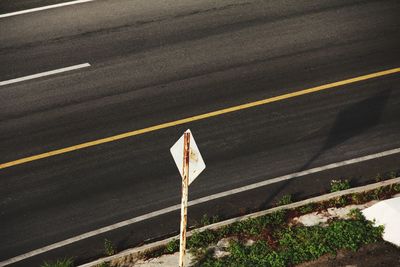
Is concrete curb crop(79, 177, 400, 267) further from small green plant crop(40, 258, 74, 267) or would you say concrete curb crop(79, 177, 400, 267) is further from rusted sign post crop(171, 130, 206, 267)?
rusted sign post crop(171, 130, 206, 267)

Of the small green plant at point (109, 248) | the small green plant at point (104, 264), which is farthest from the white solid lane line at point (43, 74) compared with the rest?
the small green plant at point (104, 264)

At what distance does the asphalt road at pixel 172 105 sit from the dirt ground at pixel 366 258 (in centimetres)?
174

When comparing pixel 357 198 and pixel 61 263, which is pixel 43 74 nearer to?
pixel 61 263

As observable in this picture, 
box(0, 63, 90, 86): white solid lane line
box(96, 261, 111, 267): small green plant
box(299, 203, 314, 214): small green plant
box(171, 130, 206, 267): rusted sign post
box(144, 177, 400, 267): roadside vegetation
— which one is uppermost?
box(0, 63, 90, 86): white solid lane line

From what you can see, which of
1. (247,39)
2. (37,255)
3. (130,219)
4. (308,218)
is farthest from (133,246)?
(247,39)

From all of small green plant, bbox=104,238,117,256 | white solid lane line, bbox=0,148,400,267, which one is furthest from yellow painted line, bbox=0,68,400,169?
small green plant, bbox=104,238,117,256

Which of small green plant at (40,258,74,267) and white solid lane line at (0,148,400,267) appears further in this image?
white solid lane line at (0,148,400,267)

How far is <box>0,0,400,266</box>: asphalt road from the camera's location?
11.0 metres

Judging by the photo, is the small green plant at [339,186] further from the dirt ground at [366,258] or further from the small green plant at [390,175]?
the dirt ground at [366,258]

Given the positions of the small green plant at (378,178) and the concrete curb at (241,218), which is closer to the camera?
the concrete curb at (241,218)

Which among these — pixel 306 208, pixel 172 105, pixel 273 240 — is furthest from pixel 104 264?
pixel 172 105

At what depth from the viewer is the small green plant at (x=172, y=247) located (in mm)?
10125

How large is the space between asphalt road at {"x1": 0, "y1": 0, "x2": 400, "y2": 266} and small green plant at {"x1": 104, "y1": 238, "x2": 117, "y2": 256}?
137mm

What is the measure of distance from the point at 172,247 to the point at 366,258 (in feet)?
11.5
